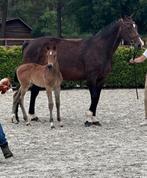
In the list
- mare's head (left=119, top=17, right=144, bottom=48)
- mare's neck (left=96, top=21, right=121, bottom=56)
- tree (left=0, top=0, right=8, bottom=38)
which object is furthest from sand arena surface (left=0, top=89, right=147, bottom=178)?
tree (left=0, top=0, right=8, bottom=38)

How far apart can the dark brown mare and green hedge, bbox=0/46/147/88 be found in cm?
945

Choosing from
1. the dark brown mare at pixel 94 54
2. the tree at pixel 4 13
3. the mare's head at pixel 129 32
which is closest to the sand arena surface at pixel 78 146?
the dark brown mare at pixel 94 54

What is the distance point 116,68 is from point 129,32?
410 inches

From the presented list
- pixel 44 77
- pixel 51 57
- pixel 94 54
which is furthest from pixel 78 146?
pixel 94 54

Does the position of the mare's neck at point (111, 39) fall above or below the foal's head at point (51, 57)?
above

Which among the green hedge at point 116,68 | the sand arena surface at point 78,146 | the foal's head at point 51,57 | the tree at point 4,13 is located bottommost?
the sand arena surface at point 78,146

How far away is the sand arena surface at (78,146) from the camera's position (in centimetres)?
752

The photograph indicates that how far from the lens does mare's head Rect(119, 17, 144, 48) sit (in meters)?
12.4

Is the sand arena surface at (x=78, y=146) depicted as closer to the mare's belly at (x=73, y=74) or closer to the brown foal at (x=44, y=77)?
the brown foal at (x=44, y=77)

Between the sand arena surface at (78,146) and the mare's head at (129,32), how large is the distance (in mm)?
1731

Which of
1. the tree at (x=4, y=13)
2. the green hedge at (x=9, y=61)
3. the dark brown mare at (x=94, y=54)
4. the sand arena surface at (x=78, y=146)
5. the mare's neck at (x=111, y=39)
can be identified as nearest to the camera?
the sand arena surface at (x=78, y=146)

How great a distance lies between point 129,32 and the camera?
12.4 meters

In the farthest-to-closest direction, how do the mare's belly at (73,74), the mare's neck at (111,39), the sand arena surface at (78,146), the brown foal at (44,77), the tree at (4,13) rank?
1. the tree at (4,13)
2. the mare's belly at (73,74)
3. the mare's neck at (111,39)
4. the brown foal at (44,77)
5. the sand arena surface at (78,146)

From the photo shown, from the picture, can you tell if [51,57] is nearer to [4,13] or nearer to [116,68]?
[116,68]
